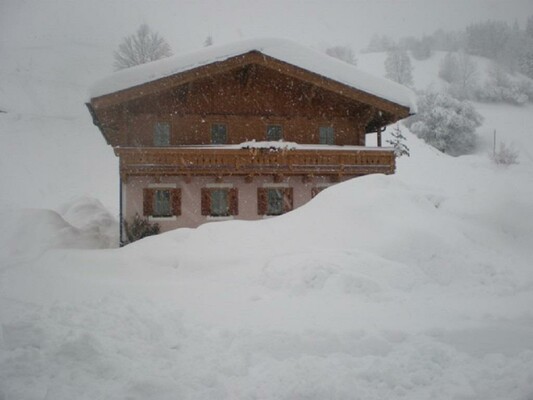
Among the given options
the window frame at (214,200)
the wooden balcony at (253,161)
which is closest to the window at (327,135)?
the wooden balcony at (253,161)

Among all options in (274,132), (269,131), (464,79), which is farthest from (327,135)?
(464,79)

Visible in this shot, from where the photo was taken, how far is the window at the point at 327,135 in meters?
19.9

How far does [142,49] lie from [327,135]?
35070mm

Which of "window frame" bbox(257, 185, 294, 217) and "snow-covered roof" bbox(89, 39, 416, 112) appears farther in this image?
"window frame" bbox(257, 185, 294, 217)

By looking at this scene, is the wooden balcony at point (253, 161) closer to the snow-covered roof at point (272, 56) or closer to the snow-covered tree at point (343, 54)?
the snow-covered roof at point (272, 56)

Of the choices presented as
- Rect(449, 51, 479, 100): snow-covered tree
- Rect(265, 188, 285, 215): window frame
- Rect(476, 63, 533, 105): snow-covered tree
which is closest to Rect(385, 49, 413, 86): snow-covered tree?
Rect(449, 51, 479, 100): snow-covered tree

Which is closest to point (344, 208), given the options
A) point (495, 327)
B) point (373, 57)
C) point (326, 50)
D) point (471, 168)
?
point (495, 327)

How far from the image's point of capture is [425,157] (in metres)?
42.0

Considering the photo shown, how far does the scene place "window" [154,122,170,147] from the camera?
59.8 feet

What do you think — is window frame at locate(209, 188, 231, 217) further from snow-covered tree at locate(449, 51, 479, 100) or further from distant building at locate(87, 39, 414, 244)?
snow-covered tree at locate(449, 51, 479, 100)

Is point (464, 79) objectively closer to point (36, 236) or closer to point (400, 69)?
point (400, 69)

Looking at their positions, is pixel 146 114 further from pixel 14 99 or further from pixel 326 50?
pixel 326 50

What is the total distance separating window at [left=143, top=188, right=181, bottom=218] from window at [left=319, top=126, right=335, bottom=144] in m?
7.56

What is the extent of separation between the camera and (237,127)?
62.0ft
